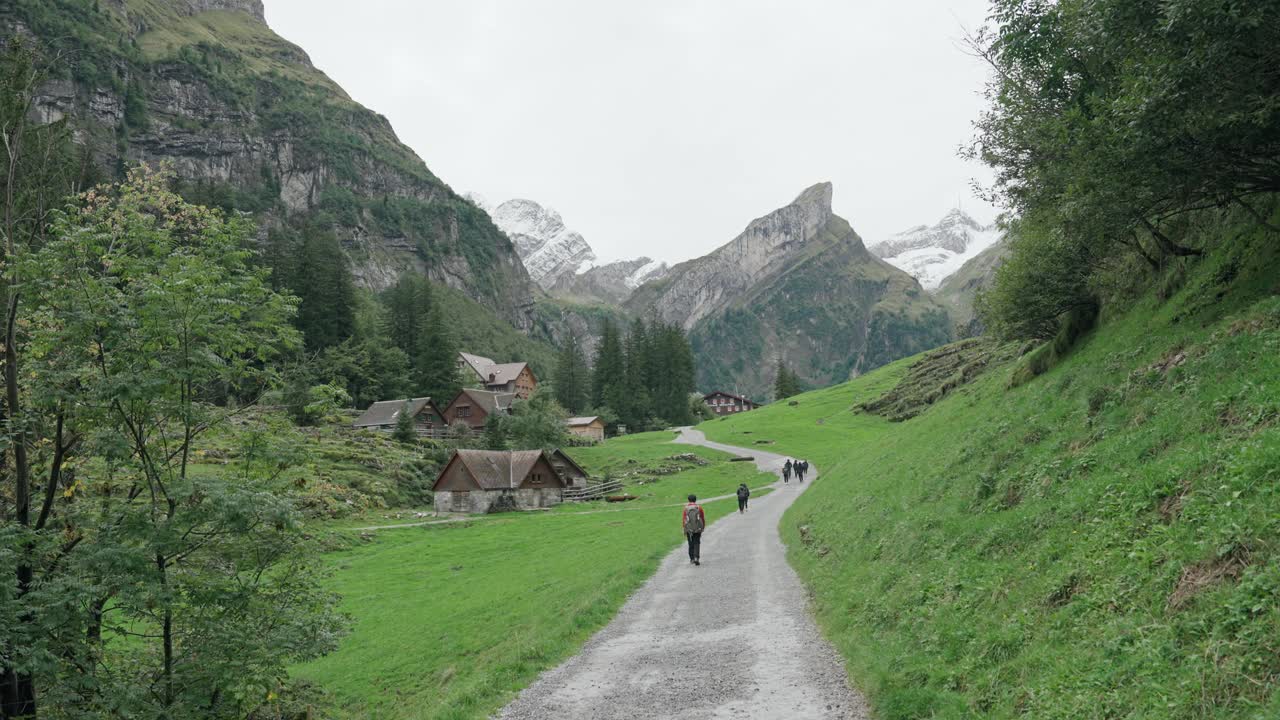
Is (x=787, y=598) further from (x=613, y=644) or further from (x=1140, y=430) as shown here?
(x=1140, y=430)

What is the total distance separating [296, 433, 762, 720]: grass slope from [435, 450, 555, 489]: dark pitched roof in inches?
508

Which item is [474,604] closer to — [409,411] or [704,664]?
[704,664]

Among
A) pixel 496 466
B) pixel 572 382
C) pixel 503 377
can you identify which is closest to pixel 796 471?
pixel 496 466

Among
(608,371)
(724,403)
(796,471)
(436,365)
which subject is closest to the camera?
(796,471)

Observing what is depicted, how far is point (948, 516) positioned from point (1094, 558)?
6725 mm

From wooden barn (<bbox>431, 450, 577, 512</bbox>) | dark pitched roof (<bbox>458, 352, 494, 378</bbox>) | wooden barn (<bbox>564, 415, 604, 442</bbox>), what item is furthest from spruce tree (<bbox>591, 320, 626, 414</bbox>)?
wooden barn (<bbox>431, 450, 577, 512</bbox>)

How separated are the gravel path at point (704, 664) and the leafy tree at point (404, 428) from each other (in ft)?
218

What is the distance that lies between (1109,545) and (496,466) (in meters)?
61.4

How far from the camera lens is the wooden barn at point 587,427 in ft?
360

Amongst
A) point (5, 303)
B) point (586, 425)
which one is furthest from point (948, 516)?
point (586, 425)

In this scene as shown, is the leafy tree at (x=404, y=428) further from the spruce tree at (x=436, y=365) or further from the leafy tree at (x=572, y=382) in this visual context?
the leafy tree at (x=572, y=382)

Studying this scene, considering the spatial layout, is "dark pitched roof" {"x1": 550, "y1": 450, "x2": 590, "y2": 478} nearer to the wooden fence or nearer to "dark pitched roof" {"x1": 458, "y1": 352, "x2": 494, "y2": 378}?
the wooden fence

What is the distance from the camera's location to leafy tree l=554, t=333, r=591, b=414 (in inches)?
5246

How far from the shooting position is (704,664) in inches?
492
